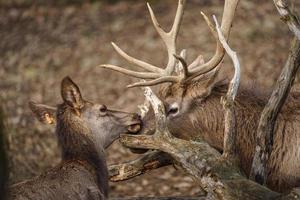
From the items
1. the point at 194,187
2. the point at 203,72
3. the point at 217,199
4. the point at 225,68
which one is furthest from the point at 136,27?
the point at 217,199

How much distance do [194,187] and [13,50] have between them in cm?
560

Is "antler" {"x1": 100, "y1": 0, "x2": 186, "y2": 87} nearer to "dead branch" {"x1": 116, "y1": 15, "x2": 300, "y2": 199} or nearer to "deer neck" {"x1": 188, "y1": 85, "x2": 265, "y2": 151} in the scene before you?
"dead branch" {"x1": 116, "y1": 15, "x2": 300, "y2": 199}

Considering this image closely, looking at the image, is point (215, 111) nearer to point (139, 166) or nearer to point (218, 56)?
point (218, 56)

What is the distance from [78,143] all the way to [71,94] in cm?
46

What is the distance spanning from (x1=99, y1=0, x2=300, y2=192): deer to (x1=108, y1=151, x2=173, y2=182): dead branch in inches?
15.3

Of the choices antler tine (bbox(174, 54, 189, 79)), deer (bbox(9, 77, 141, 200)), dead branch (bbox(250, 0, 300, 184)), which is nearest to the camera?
deer (bbox(9, 77, 141, 200))

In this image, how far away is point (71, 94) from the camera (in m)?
10.3

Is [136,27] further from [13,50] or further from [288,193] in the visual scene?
[288,193]

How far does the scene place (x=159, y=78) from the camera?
10453mm

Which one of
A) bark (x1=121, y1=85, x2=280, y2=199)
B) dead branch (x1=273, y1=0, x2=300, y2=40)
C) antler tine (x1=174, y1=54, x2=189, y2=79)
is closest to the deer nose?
bark (x1=121, y1=85, x2=280, y2=199)

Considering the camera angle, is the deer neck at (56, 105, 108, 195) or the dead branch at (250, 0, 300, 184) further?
the deer neck at (56, 105, 108, 195)

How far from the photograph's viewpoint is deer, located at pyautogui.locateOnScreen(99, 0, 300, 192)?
1054 cm

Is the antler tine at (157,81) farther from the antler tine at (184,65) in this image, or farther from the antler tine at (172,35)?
the antler tine at (172,35)

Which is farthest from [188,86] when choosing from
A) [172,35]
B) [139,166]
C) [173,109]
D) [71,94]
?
[71,94]
